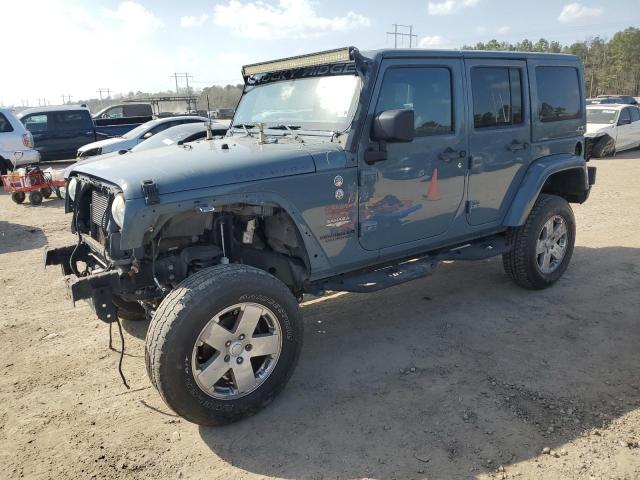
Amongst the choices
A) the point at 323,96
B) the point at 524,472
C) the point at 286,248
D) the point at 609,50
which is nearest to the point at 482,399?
→ the point at 524,472

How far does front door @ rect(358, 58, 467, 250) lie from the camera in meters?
3.78

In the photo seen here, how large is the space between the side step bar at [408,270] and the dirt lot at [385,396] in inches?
22.5

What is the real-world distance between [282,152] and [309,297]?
2170 millimetres

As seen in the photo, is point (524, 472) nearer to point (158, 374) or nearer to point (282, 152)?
point (158, 374)

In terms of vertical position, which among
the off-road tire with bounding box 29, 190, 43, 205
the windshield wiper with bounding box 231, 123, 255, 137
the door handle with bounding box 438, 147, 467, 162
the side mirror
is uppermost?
the windshield wiper with bounding box 231, 123, 255, 137

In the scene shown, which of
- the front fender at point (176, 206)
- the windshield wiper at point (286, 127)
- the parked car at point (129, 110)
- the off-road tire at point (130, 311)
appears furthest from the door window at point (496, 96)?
the parked car at point (129, 110)

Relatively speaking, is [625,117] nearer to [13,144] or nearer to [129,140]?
[129,140]

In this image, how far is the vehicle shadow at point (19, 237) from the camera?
7.38m

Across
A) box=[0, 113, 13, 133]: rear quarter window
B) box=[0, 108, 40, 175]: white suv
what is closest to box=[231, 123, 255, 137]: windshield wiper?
box=[0, 108, 40, 175]: white suv

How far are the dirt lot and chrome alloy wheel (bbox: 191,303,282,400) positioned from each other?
0.89 ft

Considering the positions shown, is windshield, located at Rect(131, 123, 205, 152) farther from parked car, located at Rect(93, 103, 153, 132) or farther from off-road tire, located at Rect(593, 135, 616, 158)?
off-road tire, located at Rect(593, 135, 616, 158)

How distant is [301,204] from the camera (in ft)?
11.2

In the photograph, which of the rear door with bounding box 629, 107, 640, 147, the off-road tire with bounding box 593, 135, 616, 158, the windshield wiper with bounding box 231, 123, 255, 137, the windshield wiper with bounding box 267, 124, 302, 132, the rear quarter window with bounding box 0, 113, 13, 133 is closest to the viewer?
the windshield wiper with bounding box 267, 124, 302, 132

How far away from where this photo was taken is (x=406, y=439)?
9.94 feet
